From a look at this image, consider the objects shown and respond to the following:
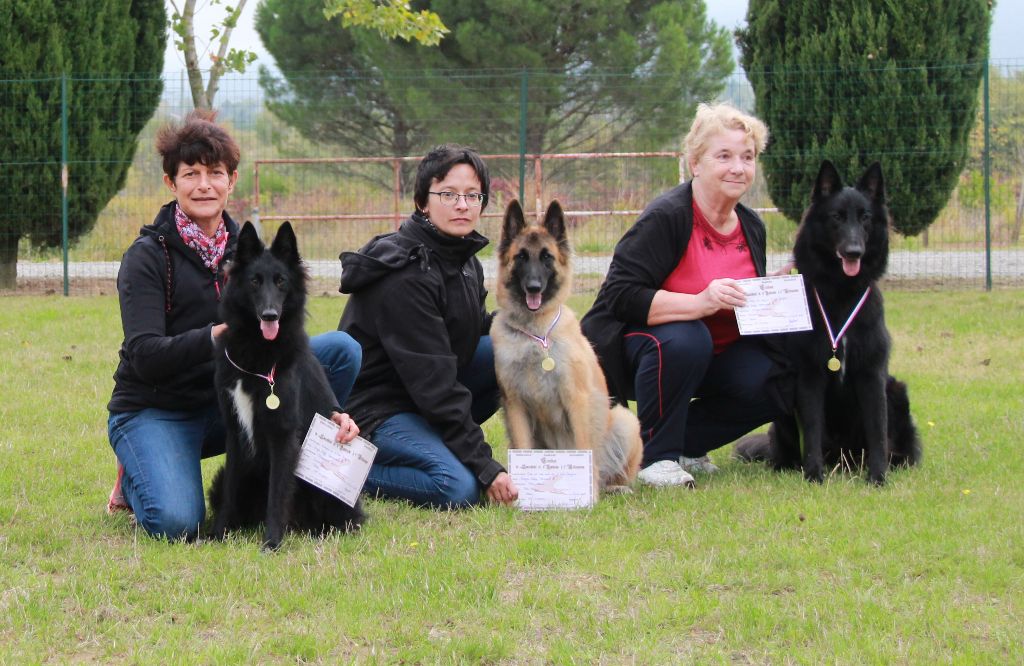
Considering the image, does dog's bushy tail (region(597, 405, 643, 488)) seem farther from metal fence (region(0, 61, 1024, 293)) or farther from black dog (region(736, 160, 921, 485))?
metal fence (region(0, 61, 1024, 293))

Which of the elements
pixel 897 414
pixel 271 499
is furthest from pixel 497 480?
pixel 897 414

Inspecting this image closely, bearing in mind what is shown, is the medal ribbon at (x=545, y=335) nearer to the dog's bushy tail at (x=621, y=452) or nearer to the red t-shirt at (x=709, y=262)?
the dog's bushy tail at (x=621, y=452)

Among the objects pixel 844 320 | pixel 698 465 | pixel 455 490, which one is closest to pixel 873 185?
pixel 844 320

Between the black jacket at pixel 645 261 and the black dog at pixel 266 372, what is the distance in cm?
168

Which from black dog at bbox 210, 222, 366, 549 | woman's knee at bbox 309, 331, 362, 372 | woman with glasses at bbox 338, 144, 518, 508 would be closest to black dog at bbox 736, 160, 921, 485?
woman with glasses at bbox 338, 144, 518, 508

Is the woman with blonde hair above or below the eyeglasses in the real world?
below

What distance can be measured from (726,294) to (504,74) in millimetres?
12788

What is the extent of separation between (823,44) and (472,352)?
8696 millimetres

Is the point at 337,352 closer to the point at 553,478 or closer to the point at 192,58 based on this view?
the point at 553,478

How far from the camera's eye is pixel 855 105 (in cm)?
1192

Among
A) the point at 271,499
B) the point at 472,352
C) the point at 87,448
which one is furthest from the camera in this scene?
the point at 87,448

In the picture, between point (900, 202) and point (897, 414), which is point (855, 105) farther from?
point (897, 414)

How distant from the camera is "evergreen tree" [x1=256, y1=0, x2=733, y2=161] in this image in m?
16.1

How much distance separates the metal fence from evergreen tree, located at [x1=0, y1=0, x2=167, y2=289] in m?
0.03
